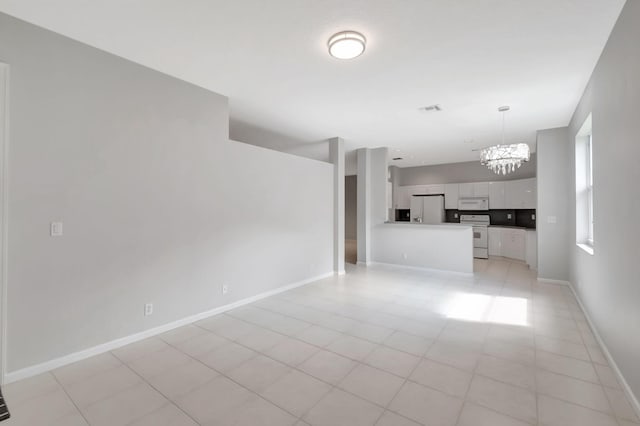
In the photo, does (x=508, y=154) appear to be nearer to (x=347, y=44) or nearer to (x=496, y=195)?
(x=347, y=44)

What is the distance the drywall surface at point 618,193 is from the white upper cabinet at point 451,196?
579cm

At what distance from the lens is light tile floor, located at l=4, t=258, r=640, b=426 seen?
1889 mm

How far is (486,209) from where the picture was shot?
8297 millimetres

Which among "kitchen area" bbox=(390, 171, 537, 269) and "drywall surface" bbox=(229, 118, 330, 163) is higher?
"drywall surface" bbox=(229, 118, 330, 163)

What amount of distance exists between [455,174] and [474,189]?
892 millimetres

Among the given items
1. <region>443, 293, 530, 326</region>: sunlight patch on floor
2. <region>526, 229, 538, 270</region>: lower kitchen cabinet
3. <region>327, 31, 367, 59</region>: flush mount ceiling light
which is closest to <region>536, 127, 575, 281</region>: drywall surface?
<region>526, 229, 538, 270</region>: lower kitchen cabinet

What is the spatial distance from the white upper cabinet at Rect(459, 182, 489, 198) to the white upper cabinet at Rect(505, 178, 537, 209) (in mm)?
525

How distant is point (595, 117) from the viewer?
2982 mm

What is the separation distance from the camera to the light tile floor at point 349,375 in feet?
6.20

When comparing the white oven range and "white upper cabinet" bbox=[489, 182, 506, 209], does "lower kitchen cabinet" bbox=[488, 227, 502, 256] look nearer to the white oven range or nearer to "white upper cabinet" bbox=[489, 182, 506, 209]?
the white oven range

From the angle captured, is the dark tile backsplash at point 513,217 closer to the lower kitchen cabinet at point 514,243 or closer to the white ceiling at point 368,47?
the lower kitchen cabinet at point 514,243

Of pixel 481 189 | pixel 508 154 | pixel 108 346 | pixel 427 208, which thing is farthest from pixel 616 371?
pixel 427 208

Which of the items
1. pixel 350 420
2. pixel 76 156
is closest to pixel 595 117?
pixel 350 420

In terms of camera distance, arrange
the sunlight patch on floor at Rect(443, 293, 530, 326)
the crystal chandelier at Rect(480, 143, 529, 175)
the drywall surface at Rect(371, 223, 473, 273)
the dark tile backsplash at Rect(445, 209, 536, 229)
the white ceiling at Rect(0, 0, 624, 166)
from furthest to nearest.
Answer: the dark tile backsplash at Rect(445, 209, 536, 229) < the drywall surface at Rect(371, 223, 473, 273) < the crystal chandelier at Rect(480, 143, 529, 175) < the sunlight patch on floor at Rect(443, 293, 530, 326) < the white ceiling at Rect(0, 0, 624, 166)
